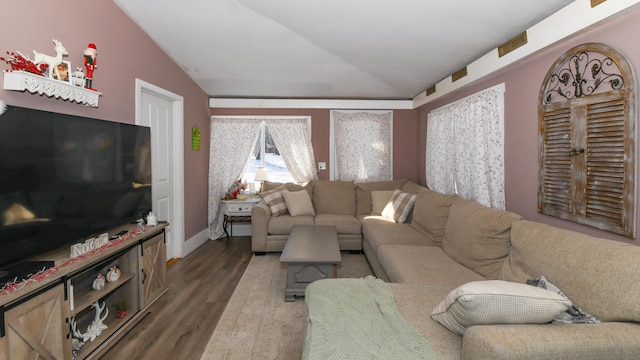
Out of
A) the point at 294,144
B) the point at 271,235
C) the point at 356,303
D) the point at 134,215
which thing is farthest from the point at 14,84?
the point at 294,144

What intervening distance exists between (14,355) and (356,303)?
1627 mm

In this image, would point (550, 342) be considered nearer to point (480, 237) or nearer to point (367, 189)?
point (480, 237)

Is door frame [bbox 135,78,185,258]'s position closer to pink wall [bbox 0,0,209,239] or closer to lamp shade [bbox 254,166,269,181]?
pink wall [bbox 0,0,209,239]

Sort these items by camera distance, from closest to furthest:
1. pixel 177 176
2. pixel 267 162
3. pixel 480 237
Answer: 1. pixel 480 237
2. pixel 177 176
3. pixel 267 162

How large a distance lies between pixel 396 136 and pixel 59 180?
4507mm

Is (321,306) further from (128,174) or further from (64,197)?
(128,174)

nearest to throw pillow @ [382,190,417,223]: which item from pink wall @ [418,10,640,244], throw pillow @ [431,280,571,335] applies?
pink wall @ [418,10,640,244]

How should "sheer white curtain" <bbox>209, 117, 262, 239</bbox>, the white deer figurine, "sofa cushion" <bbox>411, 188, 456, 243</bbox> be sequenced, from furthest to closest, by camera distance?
"sheer white curtain" <bbox>209, 117, 262, 239</bbox> → "sofa cushion" <bbox>411, 188, 456, 243</bbox> → the white deer figurine

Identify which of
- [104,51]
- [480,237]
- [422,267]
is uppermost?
[104,51]

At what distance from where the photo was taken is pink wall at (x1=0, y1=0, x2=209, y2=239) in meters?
2.03

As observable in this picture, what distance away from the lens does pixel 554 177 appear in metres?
2.23

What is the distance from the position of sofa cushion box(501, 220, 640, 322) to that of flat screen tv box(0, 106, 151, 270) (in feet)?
8.92

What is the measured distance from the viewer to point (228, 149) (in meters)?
5.34

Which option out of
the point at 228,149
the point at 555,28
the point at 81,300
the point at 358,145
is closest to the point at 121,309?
the point at 81,300
